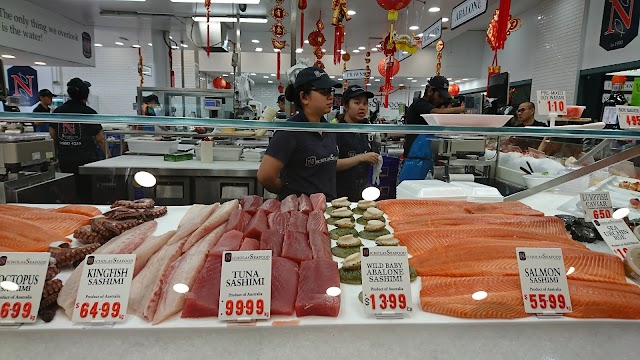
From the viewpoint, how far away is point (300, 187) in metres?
2.71

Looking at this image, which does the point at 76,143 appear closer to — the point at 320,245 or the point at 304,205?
the point at 304,205

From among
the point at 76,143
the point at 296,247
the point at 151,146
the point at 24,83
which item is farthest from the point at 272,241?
→ the point at 24,83

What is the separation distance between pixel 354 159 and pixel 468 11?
3.66m

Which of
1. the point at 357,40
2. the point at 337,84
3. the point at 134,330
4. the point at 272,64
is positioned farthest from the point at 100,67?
the point at 134,330

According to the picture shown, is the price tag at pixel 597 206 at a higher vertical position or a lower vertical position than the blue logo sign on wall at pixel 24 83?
lower

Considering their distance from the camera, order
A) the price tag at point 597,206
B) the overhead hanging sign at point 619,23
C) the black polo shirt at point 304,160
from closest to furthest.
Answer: the price tag at point 597,206, the black polo shirt at point 304,160, the overhead hanging sign at point 619,23

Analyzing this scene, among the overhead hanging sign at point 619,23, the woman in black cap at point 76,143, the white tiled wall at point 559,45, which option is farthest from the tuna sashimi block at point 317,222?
the white tiled wall at point 559,45

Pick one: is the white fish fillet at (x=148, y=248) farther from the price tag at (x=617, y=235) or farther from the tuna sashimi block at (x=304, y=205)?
the price tag at (x=617, y=235)

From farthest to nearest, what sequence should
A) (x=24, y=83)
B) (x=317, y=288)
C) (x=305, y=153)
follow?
(x=24, y=83), (x=305, y=153), (x=317, y=288)

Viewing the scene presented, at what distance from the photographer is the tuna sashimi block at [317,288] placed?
1295 mm

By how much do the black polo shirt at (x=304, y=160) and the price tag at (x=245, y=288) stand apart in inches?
53.2

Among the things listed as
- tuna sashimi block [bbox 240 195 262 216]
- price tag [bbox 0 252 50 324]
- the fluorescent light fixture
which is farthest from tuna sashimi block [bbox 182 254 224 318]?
the fluorescent light fixture

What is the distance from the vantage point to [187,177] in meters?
4.16

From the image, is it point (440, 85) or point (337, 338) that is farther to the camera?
point (440, 85)
